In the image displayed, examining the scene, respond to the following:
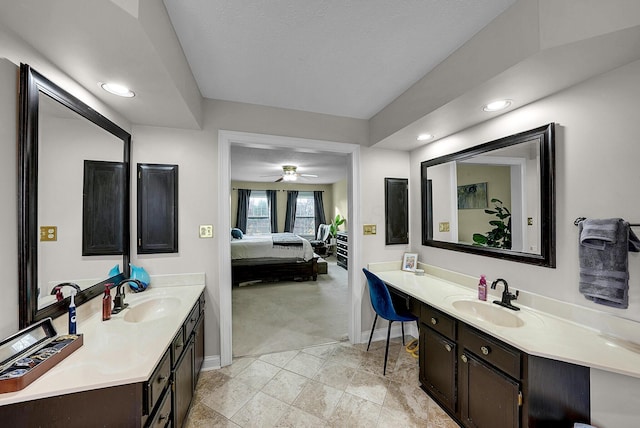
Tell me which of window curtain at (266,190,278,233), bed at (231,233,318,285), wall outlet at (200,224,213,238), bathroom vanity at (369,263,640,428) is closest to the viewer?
bathroom vanity at (369,263,640,428)

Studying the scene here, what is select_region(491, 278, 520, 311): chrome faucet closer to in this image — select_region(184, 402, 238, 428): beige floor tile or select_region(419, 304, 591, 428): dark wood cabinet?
select_region(419, 304, 591, 428): dark wood cabinet

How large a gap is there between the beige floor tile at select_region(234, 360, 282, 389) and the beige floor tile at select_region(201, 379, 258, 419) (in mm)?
53

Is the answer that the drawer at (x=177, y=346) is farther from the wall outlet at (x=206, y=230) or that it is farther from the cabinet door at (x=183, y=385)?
the wall outlet at (x=206, y=230)

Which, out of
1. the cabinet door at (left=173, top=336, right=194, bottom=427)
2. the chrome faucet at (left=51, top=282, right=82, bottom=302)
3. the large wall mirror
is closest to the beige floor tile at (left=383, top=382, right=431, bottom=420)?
the large wall mirror

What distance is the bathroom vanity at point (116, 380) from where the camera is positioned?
95 cm

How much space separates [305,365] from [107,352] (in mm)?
1677

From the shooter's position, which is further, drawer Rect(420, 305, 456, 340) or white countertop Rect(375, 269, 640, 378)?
drawer Rect(420, 305, 456, 340)

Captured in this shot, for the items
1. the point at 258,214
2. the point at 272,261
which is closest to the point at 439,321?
the point at 272,261

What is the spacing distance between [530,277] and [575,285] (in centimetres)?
25

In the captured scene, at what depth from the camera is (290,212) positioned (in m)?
8.88

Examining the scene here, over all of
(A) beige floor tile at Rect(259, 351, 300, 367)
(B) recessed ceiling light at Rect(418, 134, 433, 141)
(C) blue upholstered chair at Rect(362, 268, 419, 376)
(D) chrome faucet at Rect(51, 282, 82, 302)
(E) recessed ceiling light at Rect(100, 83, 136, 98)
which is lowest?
(A) beige floor tile at Rect(259, 351, 300, 367)

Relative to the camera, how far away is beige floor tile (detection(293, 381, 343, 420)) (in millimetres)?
1843

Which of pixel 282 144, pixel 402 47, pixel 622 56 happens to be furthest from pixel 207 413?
pixel 622 56

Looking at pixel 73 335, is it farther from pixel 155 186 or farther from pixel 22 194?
pixel 155 186
